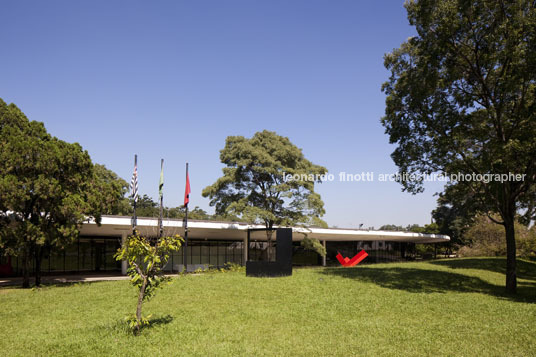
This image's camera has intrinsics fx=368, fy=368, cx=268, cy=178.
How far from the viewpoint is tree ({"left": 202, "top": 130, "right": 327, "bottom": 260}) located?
32.5m

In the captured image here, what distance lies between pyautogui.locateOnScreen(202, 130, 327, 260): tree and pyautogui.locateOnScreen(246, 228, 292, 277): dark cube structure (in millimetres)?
8135

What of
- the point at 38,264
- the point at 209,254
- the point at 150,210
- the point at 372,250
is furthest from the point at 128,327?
the point at 150,210

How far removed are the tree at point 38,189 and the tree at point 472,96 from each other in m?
19.2

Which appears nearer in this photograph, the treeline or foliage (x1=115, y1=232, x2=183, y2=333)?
foliage (x1=115, y1=232, x2=183, y2=333)

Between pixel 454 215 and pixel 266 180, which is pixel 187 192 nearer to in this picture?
pixel 266 180

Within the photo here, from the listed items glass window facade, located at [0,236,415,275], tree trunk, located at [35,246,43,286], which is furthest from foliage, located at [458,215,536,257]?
tree trunk, located at [35,246,43,286]

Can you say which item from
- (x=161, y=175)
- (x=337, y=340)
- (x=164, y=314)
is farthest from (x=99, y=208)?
(x=337, y=340)

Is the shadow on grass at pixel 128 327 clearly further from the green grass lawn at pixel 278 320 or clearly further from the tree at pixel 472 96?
the tree at pixel 472 96

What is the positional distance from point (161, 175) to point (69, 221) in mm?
8179

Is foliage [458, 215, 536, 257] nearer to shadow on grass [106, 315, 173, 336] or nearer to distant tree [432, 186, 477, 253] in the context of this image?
distant tree [432, 186, 477, 253]

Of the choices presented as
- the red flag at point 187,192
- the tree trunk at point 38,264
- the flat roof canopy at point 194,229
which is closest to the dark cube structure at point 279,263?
the flat roof canopy at point 194,229

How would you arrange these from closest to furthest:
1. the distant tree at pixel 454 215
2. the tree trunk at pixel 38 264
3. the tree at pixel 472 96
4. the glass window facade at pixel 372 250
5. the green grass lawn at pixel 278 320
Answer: the green grass lawn at pixel 278 320, the tree at pixel 472 96, the tree trunk at pixel 38 264, the distant tree at pixel 454 215, the glass window facade at pixel 372 250

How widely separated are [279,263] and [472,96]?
14.9m

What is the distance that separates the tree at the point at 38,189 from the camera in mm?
20078
